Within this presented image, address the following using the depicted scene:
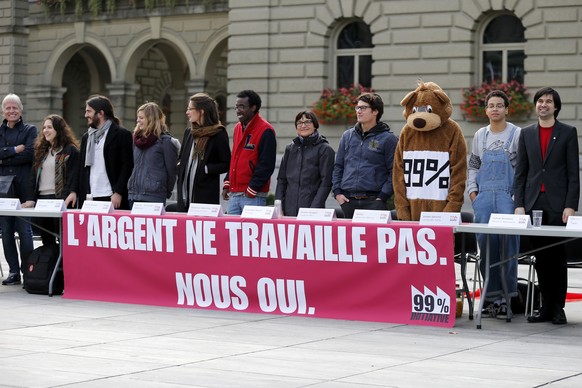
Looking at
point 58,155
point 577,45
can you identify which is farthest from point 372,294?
point 577,45

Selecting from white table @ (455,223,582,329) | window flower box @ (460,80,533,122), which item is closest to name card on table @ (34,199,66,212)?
white table @ (455,223,582,329)

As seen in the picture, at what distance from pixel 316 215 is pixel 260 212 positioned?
0.49m

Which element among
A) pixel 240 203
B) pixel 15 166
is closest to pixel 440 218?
pixel 240 203

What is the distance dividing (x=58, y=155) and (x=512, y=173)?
472 centimetres

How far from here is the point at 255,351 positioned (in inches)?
348

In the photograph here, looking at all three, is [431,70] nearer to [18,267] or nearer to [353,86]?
[353,86]

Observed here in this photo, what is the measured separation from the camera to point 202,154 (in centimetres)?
1230

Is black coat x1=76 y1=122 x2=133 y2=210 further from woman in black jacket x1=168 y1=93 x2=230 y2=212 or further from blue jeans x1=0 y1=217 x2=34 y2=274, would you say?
blue jeans x1=0 y1=217 x2=34 y2=274

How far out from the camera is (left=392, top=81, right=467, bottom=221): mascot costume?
10828mm

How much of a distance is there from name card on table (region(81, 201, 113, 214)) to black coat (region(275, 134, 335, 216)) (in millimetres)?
1565

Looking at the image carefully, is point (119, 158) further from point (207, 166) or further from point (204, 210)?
point (204, 210)

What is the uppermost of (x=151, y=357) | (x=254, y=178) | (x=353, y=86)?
(x=353, y=86)

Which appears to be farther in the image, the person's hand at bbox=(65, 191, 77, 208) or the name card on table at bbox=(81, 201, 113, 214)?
the person's hand at bbox=(65, 191, 77, 208)

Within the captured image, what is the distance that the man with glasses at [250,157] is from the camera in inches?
480
